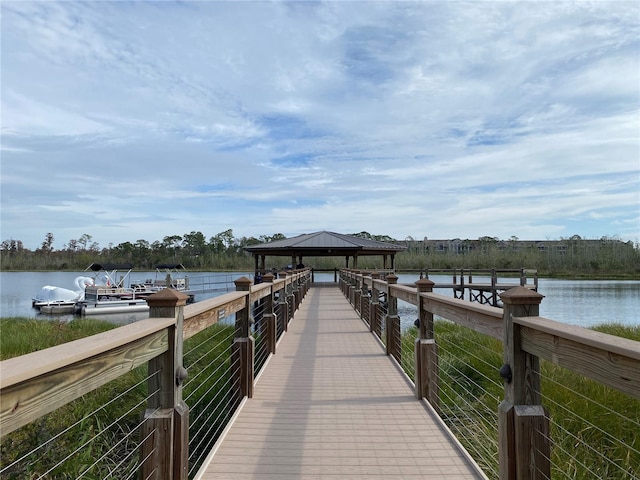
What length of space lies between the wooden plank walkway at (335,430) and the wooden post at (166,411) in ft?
2.01

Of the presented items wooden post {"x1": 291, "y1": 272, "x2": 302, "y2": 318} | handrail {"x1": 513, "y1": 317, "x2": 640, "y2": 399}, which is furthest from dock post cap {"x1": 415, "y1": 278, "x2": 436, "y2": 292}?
wooden post {"x1": 291, "y1": 272, "x2": 302, "y2": 318}

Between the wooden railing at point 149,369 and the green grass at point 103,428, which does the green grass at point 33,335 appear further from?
the wooden railing at point 149,369

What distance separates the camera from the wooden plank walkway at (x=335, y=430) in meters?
2.78

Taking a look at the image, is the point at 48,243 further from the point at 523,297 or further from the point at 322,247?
the point at 523,297

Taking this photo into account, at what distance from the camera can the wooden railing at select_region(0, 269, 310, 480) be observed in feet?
3.73

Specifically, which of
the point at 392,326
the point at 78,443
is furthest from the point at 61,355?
the point at 392,326

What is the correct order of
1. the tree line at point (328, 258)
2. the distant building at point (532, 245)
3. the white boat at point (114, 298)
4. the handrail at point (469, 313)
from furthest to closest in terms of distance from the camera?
the distant building at point (532, 245), the tree line at point (328, 258), the white boat at point (114, 298), the handrail at point (469, 313)

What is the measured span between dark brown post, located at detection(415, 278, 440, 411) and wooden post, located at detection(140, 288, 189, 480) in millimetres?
2391

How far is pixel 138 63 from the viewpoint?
10891 millimetres

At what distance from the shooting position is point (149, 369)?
215cm

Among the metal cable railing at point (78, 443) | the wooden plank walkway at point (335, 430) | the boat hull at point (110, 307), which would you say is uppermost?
the wooden plank walkway at point (335, 430)

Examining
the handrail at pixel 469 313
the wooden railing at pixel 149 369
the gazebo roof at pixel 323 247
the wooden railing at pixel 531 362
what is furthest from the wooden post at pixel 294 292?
the gazebo roof at pixel 323 247

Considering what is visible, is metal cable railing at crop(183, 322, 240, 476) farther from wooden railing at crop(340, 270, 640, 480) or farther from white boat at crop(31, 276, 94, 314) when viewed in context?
white boat at crop(31, 276, 94, 314)

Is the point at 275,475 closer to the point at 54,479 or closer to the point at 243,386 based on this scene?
the point at 243,386
